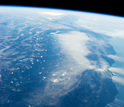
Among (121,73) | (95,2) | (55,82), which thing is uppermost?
(95,2)

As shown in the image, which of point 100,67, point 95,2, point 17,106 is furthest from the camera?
point 100,67

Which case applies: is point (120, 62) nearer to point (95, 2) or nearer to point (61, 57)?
point (61, 57)

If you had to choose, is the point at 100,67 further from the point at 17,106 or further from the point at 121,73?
the point at 17,106

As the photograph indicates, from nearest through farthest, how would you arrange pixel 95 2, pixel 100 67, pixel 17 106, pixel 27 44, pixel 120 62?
1. pixel 95 2
2. pixel 17 106
3. pixel 100 67
4. pixel 120 62
5. pixel 27 44

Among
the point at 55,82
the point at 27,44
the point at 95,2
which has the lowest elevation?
the point at 55,82

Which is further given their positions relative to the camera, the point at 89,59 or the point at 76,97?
the point at 89,59

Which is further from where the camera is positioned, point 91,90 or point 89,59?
point 89,59

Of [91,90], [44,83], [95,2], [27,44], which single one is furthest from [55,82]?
[27,44]

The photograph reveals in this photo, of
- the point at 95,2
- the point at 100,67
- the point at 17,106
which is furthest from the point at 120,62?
the point at 95,2

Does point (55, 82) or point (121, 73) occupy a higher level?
point (55, 82)
